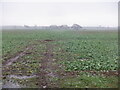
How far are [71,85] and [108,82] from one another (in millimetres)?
2222

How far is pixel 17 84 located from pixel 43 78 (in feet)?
5.71

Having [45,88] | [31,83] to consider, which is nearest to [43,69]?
[31,83]

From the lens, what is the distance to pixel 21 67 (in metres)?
15.6

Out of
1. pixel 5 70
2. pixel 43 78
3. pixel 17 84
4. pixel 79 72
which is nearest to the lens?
pixel 17 84

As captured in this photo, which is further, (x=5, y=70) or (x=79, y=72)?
(x=5, y=70)

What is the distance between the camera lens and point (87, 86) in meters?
10.7

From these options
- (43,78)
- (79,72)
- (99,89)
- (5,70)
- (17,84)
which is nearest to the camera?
(99,89)

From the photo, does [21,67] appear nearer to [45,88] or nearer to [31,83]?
[31,83]

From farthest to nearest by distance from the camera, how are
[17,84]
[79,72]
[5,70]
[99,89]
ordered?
[5,70] < [79,72] < [17,84] < [99,89]

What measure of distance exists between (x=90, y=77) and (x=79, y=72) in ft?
4.39

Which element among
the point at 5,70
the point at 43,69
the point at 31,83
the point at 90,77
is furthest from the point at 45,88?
the point at 5,70

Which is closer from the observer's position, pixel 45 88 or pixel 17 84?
pixel 45 88

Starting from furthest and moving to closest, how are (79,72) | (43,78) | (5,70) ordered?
1. (5,70)
2. (79,72)
3. (43,78)

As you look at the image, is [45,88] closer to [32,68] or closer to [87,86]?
[87,86]
